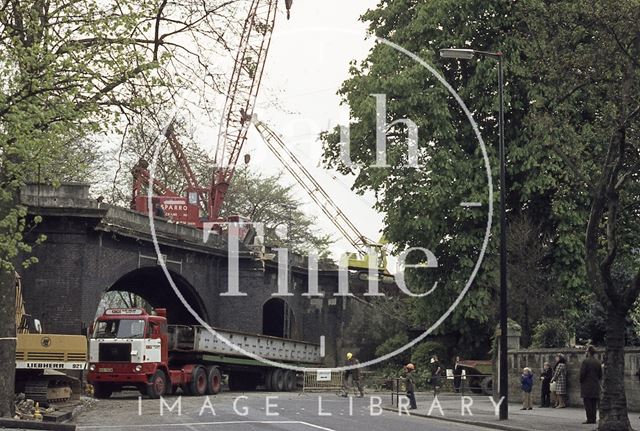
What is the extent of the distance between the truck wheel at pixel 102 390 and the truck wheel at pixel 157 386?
6.57 feet

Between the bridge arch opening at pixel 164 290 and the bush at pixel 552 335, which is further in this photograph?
the bridge arch opening at pixel 164 290

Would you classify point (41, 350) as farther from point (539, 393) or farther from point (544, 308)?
point (544, 308)

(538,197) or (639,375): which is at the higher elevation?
(538,197)

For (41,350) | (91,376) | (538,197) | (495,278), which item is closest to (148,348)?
(91,376)

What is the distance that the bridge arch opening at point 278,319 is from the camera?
6391 cm

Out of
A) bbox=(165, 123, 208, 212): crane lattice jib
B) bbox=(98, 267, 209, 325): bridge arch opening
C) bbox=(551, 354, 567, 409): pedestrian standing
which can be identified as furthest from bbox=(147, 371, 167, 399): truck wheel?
bbox=(165, 123, 208, 212): crane lattice jib

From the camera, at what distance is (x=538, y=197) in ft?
137

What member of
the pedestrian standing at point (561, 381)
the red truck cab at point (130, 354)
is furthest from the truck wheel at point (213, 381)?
the pedestrian standing at point (561, 381)

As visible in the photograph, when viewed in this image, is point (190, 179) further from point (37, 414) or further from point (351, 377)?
point (37, 414)

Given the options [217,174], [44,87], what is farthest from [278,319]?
[44,87]

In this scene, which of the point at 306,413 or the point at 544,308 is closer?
the point at 306,413

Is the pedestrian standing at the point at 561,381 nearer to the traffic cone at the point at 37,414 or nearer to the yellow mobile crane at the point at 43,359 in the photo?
the yellow mobile crane at the point at 43,359

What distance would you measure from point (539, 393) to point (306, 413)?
894 cm

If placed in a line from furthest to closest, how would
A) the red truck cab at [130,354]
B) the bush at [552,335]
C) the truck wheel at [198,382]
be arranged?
the truck wheel at [198,382] → the red truck cab at [130,354] → the bush at [552,335]
